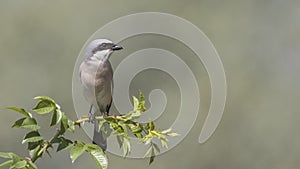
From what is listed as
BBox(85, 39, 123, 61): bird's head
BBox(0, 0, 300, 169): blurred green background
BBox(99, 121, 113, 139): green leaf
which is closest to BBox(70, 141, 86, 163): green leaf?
BBox(99, 121, 113, 139): green leaf

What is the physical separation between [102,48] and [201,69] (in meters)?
5.31

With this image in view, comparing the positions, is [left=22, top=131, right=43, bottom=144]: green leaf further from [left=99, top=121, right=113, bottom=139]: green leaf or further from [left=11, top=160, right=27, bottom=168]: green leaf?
[left=99, top=121, right=113, bottom=139]: green leaf

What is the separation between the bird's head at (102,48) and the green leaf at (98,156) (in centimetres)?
84

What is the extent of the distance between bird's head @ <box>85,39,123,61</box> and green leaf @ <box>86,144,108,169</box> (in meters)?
0.84

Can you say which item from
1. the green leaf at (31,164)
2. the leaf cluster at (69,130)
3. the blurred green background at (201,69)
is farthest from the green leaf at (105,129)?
the blurred green background at (201,69)

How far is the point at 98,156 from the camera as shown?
3.91 ft

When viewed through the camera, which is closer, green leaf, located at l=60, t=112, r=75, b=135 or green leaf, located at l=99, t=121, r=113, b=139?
green leaf, located at l=60, t=112, r=75, b=135

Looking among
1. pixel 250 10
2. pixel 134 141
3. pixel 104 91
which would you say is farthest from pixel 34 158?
pixel 250 10

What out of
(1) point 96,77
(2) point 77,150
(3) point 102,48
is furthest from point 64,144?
(1) point 96,77

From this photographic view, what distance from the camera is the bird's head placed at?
2023 millimetres

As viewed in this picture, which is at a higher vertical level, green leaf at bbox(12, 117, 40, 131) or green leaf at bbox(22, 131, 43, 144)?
green leaf at bbox(12, 117, 40, 131)

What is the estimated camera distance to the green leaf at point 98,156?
3.82 ft

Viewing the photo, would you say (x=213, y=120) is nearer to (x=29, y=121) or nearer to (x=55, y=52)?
(x=29, y=121)

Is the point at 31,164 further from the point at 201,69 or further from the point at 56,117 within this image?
the point at 201,69
